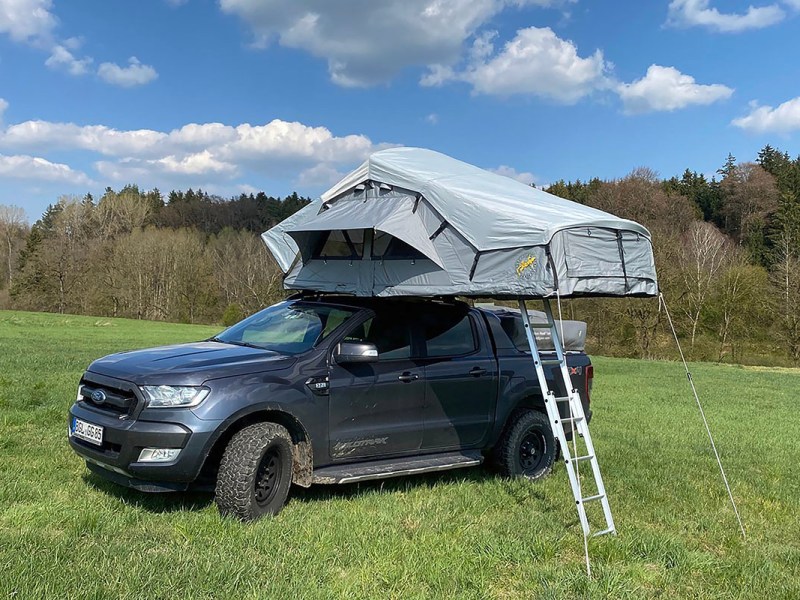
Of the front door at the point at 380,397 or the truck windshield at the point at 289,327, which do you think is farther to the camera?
the truck windshield at the point at 289,327

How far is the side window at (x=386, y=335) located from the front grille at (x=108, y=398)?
188cm

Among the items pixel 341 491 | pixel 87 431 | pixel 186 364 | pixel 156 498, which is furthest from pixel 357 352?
pixel 87 431

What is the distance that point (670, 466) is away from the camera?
7773 millimetres

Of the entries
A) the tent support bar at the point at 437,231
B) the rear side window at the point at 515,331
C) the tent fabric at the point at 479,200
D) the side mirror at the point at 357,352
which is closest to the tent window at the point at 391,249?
the tent support bar at the point at 437,231

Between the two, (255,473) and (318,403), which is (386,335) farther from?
(255,473)

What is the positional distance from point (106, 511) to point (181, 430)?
32.7 inches

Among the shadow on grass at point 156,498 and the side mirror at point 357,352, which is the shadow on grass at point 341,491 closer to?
the shadow on grass at point 156,498

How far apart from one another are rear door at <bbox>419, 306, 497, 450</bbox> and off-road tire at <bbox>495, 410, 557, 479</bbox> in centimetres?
31

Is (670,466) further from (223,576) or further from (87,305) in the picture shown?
(87,305)

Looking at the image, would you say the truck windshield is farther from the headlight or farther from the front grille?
the front grille

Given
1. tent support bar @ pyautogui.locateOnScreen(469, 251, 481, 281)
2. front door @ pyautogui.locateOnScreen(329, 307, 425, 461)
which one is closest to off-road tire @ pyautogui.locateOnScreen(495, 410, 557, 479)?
front door @ pyautogui.locateOnScreen(329, 307, 425, 461)

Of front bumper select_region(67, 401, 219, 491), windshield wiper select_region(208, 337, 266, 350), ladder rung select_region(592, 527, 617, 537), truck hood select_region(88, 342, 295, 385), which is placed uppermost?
windshield wiper select_region(208, 337, 266, 350)

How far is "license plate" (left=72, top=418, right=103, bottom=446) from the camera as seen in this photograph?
4.83 m

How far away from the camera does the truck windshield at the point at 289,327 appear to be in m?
5.72
